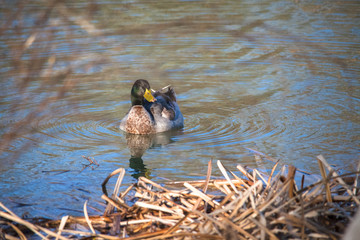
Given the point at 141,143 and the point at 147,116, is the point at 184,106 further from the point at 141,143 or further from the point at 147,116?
the point at 141,143

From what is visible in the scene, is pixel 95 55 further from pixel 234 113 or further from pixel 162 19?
pixel 234 113

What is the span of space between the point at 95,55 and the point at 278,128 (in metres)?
5.60

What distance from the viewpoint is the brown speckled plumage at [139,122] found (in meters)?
7.99

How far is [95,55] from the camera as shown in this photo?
37.6 feet

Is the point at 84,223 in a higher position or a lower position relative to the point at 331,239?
lower

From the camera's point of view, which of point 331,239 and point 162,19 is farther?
point 162,19

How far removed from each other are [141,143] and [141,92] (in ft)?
3.48

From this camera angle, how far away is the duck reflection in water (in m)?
6.44

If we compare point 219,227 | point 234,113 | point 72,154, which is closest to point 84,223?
point 219,227

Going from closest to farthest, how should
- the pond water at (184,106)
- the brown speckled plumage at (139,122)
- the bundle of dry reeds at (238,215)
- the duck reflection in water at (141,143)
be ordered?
the bundle of dry reeds at (238,215) < the pond water at (184,106) < the duck reflection in water at (141,143) < the brown speckled plumage at (139,122)

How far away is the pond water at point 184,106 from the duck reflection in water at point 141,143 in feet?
0.12

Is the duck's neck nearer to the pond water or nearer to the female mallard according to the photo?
the female mallard

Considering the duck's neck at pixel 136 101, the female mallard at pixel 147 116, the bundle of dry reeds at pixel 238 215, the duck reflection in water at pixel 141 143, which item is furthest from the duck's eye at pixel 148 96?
the bundle of dry reeds at pixel 238 215

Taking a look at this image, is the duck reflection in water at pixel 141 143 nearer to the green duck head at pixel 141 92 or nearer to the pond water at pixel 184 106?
the pond water at pixel 184 106
